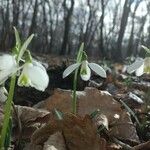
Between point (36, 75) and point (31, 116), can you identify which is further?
point (31, 116)

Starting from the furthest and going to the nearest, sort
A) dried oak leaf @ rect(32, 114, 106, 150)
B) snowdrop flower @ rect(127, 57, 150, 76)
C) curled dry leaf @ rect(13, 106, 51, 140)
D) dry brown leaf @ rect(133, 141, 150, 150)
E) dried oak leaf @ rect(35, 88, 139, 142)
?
dried oak leaf @ rect(35, 88, 139, 142)
snowdrop flower @ rect(127, 57, 150, 76)
curled dry leaf @ rect(13, 106, 51, 140)
dry brown leaf @ rect(133, 141, 150, 150)
dried oak leaf @ rect(32, 114, 106, 150)

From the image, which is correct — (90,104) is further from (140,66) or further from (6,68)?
(6,68)

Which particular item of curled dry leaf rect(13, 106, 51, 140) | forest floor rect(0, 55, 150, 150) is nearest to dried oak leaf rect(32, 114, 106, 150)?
forest floor rect(0, 55, 150, 150)

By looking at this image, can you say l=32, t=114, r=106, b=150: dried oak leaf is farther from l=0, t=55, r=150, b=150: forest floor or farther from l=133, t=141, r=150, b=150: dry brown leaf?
l=133, t=141, r=150, b=150: dry brown leaf

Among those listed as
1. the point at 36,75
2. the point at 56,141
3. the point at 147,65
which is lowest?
the point at 56,141

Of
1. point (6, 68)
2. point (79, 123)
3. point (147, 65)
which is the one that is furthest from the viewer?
point (147, 65)

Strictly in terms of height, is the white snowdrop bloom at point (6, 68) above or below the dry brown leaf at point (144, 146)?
above

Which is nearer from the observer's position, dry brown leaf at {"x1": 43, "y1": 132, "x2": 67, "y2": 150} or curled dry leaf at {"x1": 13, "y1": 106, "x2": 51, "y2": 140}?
dry brown leaf at {"x1": 43, "y1": 132, "x2": 67, "y2": 150}

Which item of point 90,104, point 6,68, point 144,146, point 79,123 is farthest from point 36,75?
point 90,104

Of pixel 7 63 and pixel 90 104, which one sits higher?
pixel 7 63

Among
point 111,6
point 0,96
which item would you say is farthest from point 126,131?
point 111,6

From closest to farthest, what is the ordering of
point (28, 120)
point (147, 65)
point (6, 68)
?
1. point (6, 68)
2. point (28, 120)
3. point (147, 65)

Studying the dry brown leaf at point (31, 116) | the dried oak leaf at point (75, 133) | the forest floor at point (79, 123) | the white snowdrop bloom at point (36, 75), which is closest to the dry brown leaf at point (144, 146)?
the forest floor at point (79, 123)

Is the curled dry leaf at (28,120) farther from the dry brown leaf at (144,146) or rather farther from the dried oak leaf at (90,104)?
the dry brown leaf at (144,146)
